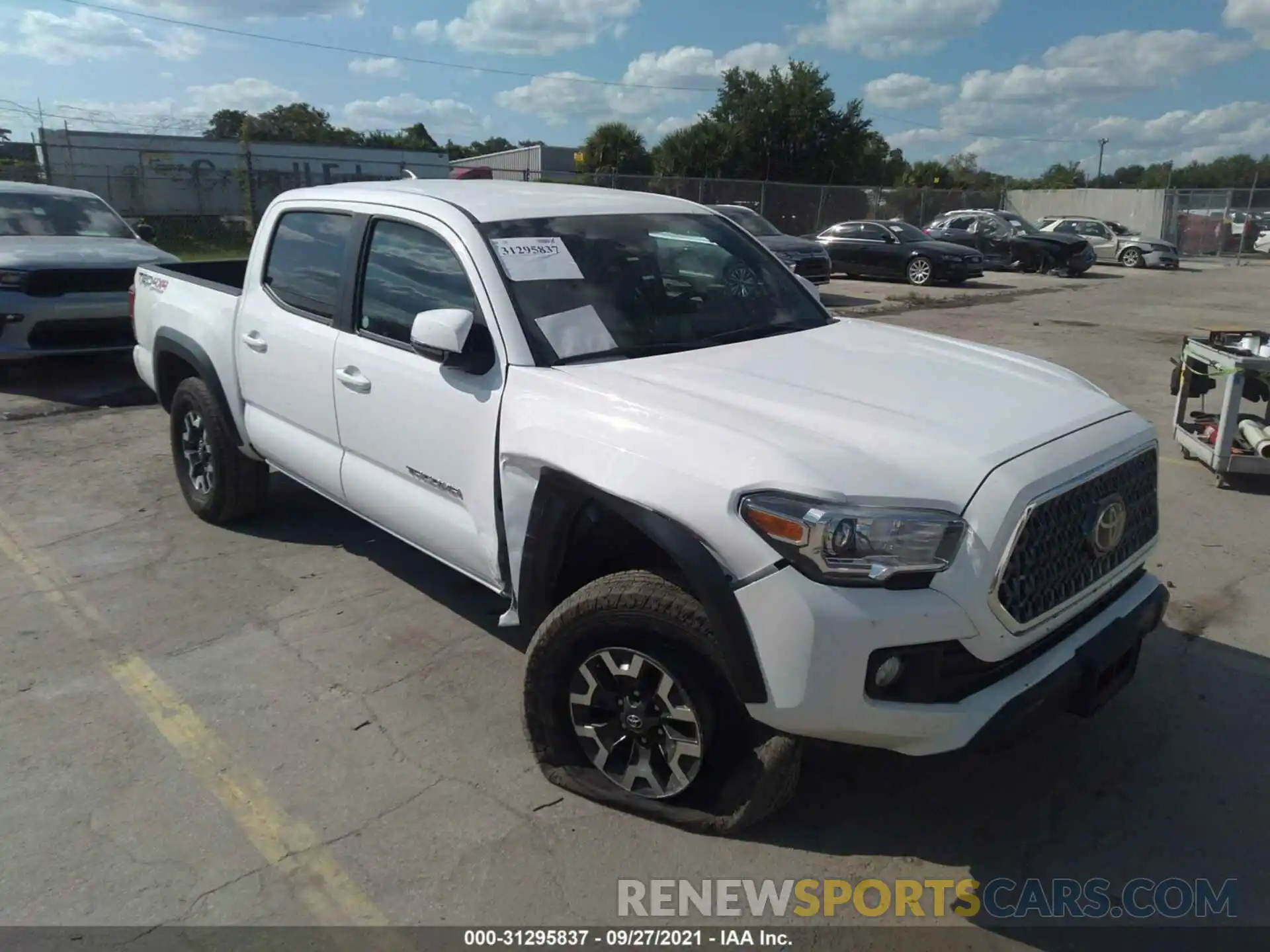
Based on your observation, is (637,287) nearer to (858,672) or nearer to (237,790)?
(858,672)

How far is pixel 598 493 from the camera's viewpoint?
2924 millimetres

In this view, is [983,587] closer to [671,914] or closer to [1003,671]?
[1003,671]

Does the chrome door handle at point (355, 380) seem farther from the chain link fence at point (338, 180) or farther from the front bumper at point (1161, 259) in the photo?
the front bumper at point (1161, 259)

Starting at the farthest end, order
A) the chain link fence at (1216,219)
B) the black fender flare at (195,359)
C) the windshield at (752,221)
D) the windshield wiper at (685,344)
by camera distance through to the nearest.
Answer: the chain link fence at (1216,219)
the windshield at (752,221)
the black fender flare at (195,359)
the windshield wiper at (685,344)

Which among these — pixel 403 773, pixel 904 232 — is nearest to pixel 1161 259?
pixel 904 232

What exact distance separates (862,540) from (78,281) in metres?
8.44

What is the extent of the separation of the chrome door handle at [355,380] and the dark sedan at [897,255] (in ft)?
60.1

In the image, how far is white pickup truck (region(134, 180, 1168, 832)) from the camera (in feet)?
8.37

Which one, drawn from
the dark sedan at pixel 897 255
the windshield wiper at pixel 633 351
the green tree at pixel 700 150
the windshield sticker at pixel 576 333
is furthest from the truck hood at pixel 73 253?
the green tree at pixel 700 150

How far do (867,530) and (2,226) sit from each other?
393 inches

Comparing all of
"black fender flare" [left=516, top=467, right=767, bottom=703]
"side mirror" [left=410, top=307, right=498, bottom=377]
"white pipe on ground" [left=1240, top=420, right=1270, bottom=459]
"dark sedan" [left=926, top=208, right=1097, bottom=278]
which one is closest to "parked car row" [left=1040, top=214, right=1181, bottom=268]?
"dark sedan" [left=926, top=208, right=1097, bottom=278]

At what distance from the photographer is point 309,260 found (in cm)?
461

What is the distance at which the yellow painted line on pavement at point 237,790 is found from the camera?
9.11 feet

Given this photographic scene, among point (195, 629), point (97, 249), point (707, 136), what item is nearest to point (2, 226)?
point (97, 249)
